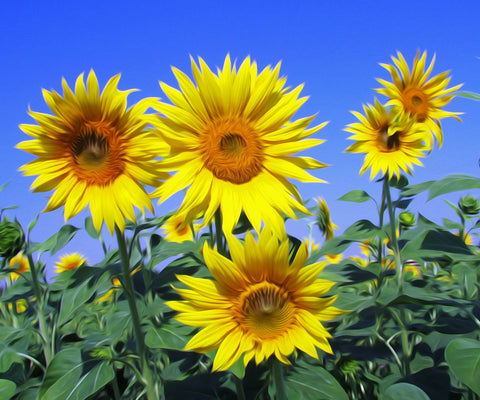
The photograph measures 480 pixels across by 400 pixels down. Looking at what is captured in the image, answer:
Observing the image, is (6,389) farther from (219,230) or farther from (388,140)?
(388,140)

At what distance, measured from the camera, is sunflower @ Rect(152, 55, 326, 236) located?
147 cm

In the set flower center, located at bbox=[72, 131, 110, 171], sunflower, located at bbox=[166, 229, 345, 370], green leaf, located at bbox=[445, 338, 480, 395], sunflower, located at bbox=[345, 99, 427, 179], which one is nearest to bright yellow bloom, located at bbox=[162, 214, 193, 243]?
sunflower, located at bbox=[345, 99, 427, 179]

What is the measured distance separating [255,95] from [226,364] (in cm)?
76

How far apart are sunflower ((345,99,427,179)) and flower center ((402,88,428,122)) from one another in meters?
0.20

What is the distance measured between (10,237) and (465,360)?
1.82 meters

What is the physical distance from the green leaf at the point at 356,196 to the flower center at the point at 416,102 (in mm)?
608

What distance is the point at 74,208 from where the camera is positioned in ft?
5.29

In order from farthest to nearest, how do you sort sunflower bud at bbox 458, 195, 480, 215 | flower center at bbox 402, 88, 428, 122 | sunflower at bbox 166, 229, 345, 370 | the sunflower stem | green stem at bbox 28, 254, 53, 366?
sunflower bud at bbox 458, 195, 480, 215 → flower center at bbox 402, 88, 428, 122 → green stem at bbox 28, 254, 53, 366 → the sunflower stem → sunflower at bbox 166, 229, 345, 370

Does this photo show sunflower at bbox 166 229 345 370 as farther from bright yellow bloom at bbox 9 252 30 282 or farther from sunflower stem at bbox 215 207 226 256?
bright yellow bloom at bbox 9 252 30 282

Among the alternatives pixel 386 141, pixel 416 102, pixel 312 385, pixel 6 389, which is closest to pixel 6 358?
pixel 6 389

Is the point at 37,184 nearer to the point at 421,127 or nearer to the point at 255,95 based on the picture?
the point at 255,95

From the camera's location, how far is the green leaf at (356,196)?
8.55 ft

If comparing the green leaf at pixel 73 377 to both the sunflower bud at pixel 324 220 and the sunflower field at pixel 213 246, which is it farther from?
the sunflower bud at pixel 324 220

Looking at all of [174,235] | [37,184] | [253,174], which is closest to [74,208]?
[37,184]
